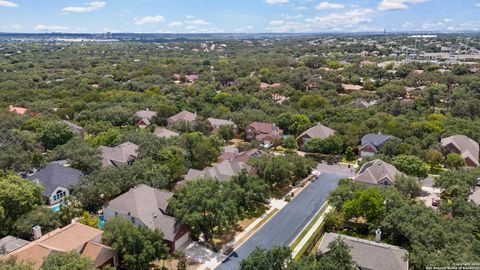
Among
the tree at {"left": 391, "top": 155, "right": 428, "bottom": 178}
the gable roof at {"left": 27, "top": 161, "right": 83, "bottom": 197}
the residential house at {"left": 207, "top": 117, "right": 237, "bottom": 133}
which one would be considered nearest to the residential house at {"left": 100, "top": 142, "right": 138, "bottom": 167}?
the gable roof at {"left": 27, "top": 161, "right": 83, "bottom": 197}

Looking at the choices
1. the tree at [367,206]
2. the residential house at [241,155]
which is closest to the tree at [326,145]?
the residential house at [241,155]

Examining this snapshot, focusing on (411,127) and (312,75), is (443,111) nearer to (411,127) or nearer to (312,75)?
(411,127)

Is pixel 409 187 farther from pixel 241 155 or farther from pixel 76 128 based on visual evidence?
pixel 76 128

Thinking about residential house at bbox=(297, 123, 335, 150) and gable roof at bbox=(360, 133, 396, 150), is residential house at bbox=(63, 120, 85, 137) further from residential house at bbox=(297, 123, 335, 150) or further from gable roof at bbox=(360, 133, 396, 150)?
gable roof at bbox=(360, 133, 396, 150)

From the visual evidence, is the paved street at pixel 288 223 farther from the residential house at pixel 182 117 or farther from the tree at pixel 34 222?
the residential house at pixel 182 117

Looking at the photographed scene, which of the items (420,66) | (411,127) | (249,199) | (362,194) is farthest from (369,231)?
(420,66)
